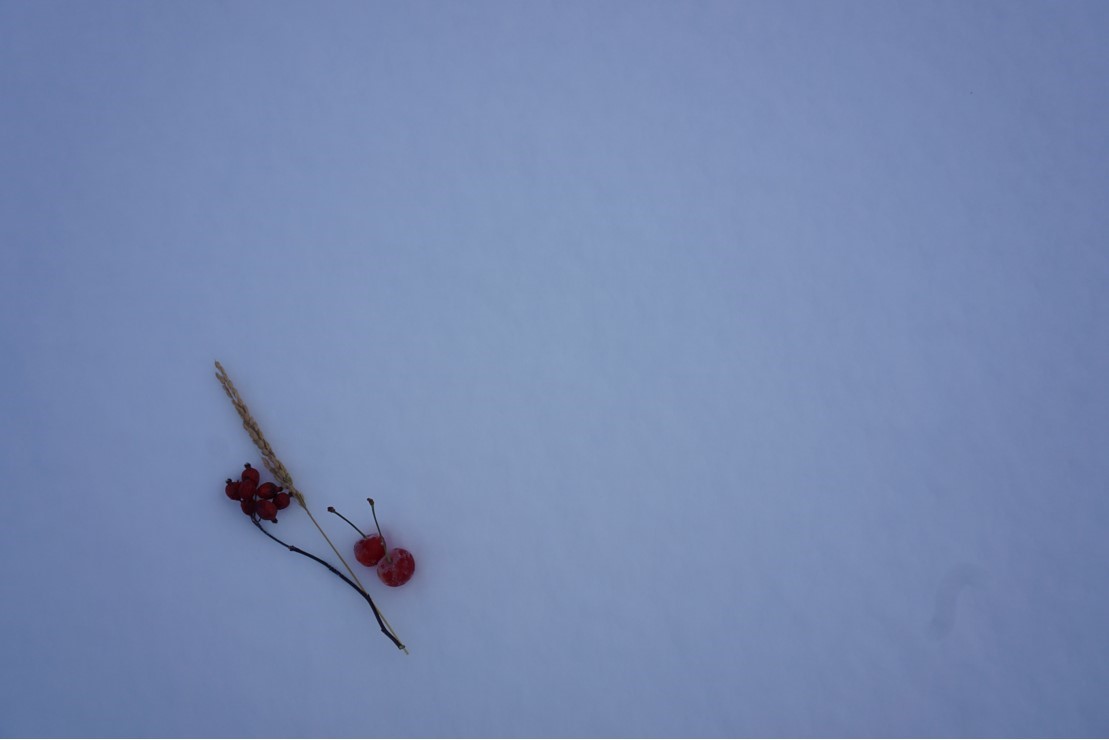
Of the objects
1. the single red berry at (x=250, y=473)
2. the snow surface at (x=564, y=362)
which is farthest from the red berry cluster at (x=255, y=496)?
the snow surface at (x=564, y=362)

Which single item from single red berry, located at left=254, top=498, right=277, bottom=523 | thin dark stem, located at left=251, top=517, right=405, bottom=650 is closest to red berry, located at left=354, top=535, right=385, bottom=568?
thin dark stem, located at left=251, top=517, right=405, bottom=650

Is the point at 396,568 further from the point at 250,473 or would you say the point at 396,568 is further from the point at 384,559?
the point at 250,473

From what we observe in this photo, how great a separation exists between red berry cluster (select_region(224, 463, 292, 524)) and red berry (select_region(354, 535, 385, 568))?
0.28 meters

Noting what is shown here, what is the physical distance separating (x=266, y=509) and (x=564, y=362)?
1.08 meters

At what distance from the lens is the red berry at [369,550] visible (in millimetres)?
→ 2369

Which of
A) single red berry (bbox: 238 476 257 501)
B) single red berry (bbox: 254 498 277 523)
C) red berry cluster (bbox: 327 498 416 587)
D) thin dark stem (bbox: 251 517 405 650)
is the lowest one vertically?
thin dark stem (bbox: 251 517 405 650)

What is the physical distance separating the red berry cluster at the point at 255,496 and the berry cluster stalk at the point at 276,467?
0.13 ft

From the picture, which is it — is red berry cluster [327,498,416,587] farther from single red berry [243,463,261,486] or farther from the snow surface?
single red berry [243,463,261,486]

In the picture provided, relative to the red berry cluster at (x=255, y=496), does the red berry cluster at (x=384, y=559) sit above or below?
below

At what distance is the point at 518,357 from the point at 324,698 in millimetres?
1292

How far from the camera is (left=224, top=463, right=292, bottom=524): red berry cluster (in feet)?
7.76

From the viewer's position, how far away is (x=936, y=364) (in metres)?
2.52

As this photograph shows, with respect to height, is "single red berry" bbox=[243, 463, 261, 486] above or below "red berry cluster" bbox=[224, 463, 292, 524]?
above

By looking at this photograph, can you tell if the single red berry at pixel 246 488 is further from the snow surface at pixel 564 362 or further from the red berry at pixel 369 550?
the red berry at pixel 369 550
